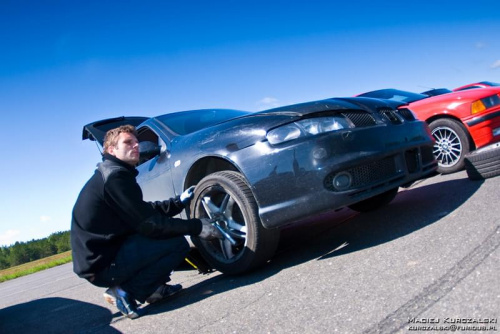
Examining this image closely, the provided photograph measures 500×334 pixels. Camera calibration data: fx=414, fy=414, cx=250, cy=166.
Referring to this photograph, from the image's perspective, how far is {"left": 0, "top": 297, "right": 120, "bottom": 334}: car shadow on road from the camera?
10.0ft

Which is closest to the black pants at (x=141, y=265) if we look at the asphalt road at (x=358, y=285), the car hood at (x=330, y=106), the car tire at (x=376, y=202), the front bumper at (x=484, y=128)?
the asphalt road at (x=358, y=285)

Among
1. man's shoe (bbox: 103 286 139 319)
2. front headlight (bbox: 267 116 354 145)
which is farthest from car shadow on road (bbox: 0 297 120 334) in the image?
front headlight (bbox: 267 116 354 145)

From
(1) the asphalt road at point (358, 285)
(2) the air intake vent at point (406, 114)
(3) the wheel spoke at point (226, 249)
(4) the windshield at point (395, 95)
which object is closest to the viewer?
(1) the asphalt road at point (358, 285)

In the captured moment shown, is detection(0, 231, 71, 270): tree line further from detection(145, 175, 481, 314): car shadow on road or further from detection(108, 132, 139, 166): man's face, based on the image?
detection(108, 132, 139, 166): man's face

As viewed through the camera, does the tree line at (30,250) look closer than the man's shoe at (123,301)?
No

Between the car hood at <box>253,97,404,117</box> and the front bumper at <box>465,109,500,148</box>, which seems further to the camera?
the front bumper at <box>465,109,500,148</box>

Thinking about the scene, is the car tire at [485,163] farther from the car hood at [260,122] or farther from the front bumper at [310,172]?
the front bumper at [310,172]

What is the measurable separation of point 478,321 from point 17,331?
343 centimetres

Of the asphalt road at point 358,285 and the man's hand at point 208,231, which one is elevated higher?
the man's hand at point 208,231

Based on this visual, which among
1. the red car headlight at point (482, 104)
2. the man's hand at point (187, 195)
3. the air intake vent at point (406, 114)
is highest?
the air intake vent at point (406, 114)

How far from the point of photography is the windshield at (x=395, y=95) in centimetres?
680

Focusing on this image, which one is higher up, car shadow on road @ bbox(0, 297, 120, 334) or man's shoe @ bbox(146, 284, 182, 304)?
man's shoe @ bbox(146, 284, 182, 304)

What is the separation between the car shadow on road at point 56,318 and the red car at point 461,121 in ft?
14.1

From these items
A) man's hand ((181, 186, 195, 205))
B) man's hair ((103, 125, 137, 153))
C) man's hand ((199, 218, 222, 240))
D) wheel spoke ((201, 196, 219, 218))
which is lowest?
man's hand ((199, 218, 222, 240))
